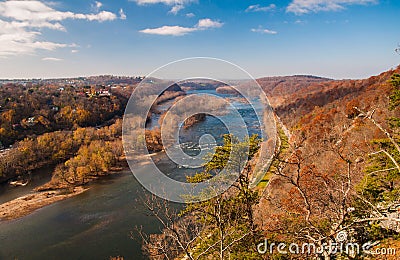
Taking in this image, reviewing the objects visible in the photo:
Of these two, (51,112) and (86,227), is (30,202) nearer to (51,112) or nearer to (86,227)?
(86,227)

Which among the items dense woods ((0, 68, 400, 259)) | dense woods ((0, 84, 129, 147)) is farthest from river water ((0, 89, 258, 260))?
dense woods ((0, 84, 129, 147))

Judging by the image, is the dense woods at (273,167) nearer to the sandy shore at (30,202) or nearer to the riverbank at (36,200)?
the riverbank at (36,200)

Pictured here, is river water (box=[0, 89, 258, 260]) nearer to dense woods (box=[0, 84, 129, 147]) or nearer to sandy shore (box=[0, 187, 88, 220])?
sandy shore (box=[0, 187, 88, 220])

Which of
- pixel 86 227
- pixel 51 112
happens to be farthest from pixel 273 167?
pixel 51 112

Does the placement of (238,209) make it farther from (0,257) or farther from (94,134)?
(94,134)

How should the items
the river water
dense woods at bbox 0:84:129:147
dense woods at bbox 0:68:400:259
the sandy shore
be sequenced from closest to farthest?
dense woods at bbox 0:68:400:259 < the river water < the sandy shore < dense woods at bbox 0:84:129:147
